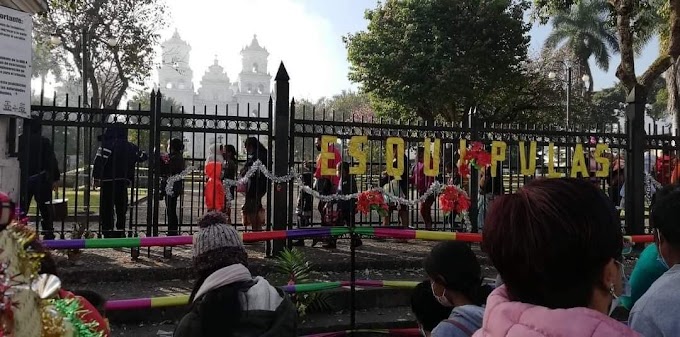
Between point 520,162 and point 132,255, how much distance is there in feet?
18.3

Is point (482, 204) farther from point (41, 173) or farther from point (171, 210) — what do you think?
point (41, 173)

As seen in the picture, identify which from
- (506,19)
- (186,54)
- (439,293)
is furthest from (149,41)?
(186,54)

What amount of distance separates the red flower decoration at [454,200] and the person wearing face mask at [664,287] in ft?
17.3

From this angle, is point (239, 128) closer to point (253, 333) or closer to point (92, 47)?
point (253, 333)

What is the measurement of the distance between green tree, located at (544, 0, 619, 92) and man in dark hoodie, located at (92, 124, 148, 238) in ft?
126

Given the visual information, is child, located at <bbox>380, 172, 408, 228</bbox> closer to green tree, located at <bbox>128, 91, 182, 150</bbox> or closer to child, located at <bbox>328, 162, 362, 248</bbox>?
child, located at <bbox>328, 162, 362, 248</bbox>

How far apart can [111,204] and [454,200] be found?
175 inches

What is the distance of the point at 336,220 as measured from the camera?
8.80 m

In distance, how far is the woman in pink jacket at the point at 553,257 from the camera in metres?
1.30

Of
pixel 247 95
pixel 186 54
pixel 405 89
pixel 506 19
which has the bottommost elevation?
pixel 405 89

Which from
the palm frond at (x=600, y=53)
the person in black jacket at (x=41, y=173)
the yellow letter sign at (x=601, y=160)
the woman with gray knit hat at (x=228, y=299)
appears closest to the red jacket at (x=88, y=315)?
the woman with gray knit hat at (x=228, y=299)

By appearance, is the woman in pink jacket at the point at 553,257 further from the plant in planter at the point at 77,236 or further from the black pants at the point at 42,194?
the black pants at the point at 42,194

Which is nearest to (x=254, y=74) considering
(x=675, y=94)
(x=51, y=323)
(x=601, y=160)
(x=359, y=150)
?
(x=675, y=94)

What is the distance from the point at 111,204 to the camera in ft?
23.6
